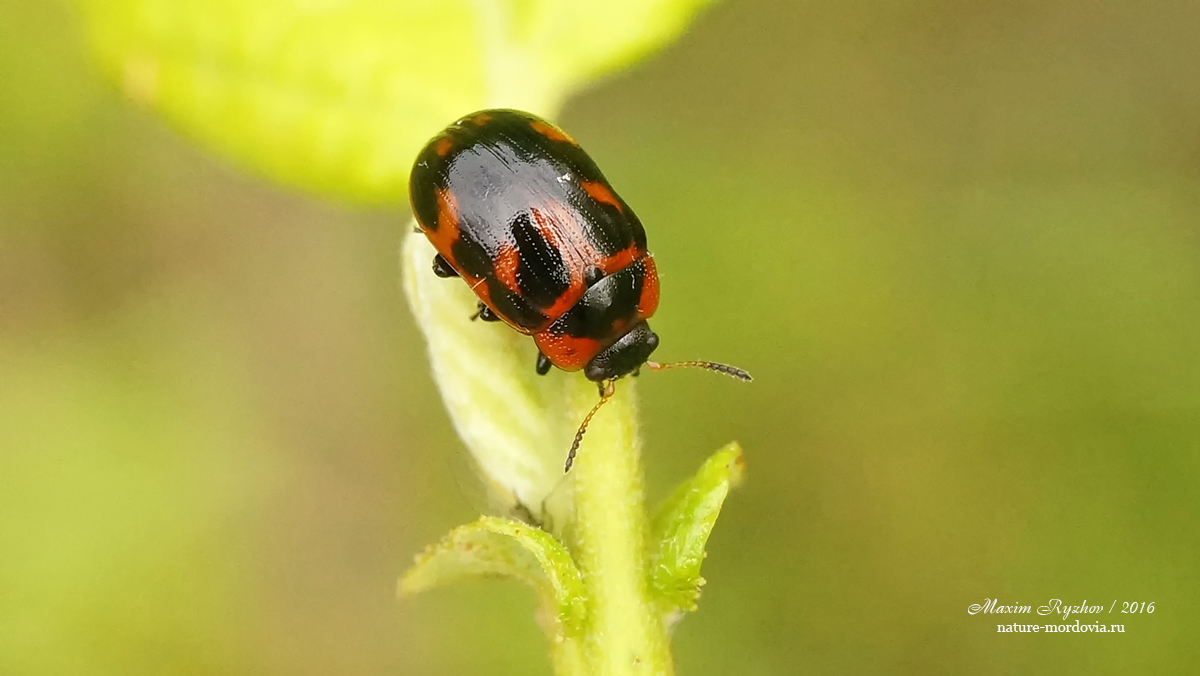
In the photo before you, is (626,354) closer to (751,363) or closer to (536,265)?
(536,265)

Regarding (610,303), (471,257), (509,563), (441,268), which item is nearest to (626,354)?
(610,303)

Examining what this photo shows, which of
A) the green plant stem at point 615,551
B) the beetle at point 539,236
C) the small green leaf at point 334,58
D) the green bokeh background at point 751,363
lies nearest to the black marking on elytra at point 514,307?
the beetle at point 539,236

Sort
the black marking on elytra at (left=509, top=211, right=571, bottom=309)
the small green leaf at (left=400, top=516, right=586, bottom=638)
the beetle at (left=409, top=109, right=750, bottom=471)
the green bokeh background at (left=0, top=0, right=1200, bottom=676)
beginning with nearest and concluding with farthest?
the small green leaf at (left=400, top=516, right=586, bottom=638)
the beetle at (left=409, top=109, right=750, bottom=471)
the black marking on elytra at (left=509, top=211, right=571, bottom=309)
the green bokeh background at (left=0, top=0, right=1200, bottom=676)

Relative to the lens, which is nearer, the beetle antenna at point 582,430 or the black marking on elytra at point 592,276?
the beetle antenna at point 582,430

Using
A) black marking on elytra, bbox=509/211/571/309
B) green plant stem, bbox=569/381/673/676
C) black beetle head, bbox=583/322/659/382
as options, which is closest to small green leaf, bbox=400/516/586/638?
green plant stem, bbox=569/381/673/676

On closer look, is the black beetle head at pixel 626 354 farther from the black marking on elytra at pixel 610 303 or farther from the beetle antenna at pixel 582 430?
the beetle antenna at pixel 582 430

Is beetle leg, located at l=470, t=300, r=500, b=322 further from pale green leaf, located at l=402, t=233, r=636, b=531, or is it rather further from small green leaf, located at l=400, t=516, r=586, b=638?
small green leaf, located at l=400, t=516, r=586, b=638

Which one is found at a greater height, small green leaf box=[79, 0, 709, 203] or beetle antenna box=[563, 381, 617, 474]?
small green leaf box=[79, 0, 709, 203]
